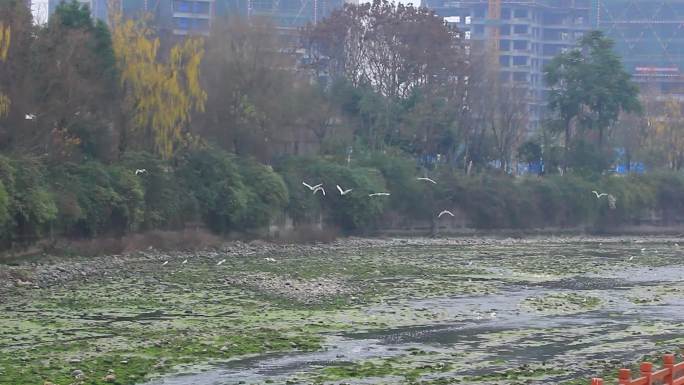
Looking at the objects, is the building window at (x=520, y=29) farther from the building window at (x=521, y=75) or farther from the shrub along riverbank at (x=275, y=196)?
the shrub along riverbank at (x=275, y=196)

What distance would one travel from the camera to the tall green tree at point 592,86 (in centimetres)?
8512

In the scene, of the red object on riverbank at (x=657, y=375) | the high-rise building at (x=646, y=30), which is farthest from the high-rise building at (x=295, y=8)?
the red object on riverbank at (x=657, y=375)

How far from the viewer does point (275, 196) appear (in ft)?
212

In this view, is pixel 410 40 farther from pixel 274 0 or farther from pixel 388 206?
pixel 274 0

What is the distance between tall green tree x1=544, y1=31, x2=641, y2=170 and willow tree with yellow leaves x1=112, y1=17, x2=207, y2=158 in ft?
105

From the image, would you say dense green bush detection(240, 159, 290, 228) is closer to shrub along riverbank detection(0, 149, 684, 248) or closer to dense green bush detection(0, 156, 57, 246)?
shrub along riverbank detection(0, 149, 684, 248)

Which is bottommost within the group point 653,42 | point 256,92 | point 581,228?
point 581,228

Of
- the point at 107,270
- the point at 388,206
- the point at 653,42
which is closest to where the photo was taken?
the point at 107,270

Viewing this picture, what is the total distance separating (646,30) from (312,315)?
116074 millimetres

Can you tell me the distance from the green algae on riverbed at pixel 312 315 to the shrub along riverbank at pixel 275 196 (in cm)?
301

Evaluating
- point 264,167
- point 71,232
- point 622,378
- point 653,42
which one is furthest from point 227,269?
point 653,42

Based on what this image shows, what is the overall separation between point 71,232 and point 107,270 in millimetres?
6416

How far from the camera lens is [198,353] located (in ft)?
92.1

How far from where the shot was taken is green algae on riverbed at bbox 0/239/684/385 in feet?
87.5
